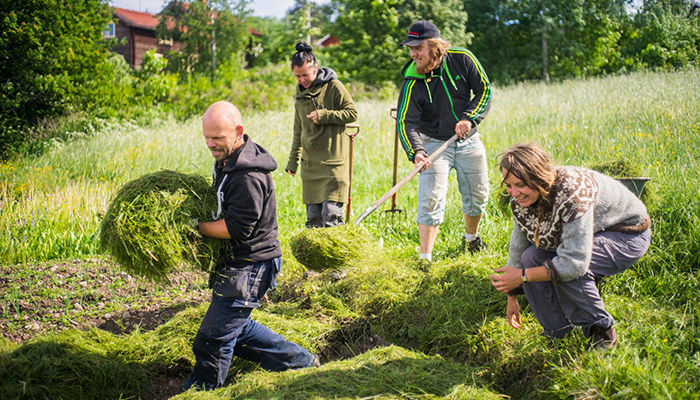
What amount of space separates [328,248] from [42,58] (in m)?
8.57

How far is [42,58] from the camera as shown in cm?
948

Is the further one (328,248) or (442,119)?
(442,119)

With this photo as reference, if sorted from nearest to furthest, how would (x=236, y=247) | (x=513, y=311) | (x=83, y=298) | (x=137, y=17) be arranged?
(x=236, y=247) → (x=513, y=311) → (x=83, y=298) → (x=137, y=17)

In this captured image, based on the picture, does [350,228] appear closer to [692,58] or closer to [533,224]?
[533,224]

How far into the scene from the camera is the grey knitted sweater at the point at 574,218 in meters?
2.29

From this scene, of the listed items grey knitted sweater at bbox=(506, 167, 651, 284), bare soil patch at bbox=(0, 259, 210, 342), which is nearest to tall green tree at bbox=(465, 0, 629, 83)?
grey knitted sweater at bbox=(506, 167, 651, 284)

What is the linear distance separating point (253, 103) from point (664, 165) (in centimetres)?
1343

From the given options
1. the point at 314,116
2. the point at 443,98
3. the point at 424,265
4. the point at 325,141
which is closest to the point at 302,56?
the point at 314,116

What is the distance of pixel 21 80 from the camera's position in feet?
31.3

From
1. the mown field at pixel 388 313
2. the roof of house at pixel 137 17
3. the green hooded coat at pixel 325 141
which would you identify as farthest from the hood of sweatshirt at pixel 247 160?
the roof of house at pixel 137 17

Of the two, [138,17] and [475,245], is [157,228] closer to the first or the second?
[475,245]

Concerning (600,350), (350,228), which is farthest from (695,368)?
(350,228)

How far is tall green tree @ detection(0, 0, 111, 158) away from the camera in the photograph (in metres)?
9.16

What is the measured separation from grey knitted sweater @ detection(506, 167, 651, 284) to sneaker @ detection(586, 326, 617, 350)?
40cm
